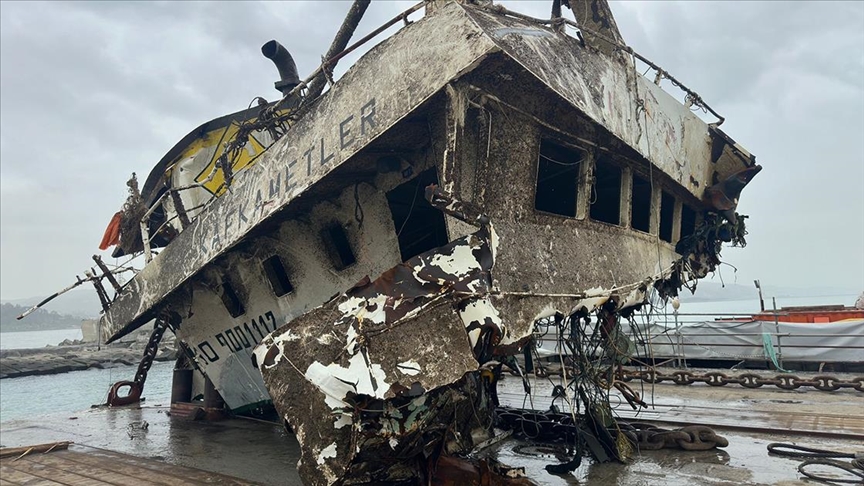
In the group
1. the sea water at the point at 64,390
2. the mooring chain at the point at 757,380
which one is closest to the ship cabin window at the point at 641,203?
the mooring chain at the point at 757,380

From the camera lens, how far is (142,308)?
294 inches

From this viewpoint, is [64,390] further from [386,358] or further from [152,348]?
[386,358]

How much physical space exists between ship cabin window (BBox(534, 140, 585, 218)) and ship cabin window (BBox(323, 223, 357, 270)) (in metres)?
2.12

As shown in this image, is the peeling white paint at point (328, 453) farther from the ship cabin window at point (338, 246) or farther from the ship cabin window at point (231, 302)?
the ship cabin window at point (231, 302)

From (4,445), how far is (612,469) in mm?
8992

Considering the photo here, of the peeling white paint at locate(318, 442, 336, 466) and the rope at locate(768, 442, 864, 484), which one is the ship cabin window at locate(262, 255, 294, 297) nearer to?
the peeling white paint at locate(318, 442, 336, 466)

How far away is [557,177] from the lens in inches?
282

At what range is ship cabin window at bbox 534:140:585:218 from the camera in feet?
19.6

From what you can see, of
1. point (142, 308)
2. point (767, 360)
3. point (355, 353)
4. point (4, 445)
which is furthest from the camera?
point (767, 360)

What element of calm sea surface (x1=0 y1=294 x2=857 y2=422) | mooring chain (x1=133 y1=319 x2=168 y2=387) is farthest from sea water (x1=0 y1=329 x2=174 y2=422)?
mooring chain (x1=133 y1=319 x2=168 y2=387)

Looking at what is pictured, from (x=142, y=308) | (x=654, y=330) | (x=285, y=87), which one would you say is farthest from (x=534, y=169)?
(x=654, y=330)

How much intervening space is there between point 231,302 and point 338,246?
2.33 meters

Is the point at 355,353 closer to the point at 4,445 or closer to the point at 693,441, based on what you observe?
the point at 693,441

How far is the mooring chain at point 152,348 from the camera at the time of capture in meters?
9.38
